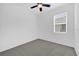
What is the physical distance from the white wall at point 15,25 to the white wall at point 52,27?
1.30 ft

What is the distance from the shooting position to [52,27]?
12.0 feet

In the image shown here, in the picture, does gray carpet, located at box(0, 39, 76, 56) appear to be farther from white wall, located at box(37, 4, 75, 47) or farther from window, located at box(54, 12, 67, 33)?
window, located at box(54, 12, 67, 33)

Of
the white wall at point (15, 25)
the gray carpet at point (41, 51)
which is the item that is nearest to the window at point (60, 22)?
the gray carpet at point (41, 51)

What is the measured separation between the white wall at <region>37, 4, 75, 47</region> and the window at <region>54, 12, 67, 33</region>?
0.18 metres

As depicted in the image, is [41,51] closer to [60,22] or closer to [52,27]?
[52,27]

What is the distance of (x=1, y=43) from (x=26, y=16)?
1.76 meters

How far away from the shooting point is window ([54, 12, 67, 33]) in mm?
3227

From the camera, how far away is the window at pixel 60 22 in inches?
127

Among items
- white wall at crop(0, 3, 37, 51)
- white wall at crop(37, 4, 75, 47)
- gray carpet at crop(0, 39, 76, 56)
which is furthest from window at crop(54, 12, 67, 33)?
white wall at crop(0, 3, 37, 51)

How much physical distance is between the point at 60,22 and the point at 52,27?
0.54 meters

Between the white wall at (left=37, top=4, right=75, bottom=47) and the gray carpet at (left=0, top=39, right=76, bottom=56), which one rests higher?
the white wall at (left=37, top=4, right=75, bottom=47)

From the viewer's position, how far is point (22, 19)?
3.87m

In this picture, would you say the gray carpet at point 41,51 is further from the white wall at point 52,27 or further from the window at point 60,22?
the window at point 60,22

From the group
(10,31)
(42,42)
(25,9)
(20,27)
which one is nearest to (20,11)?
(25,9)
